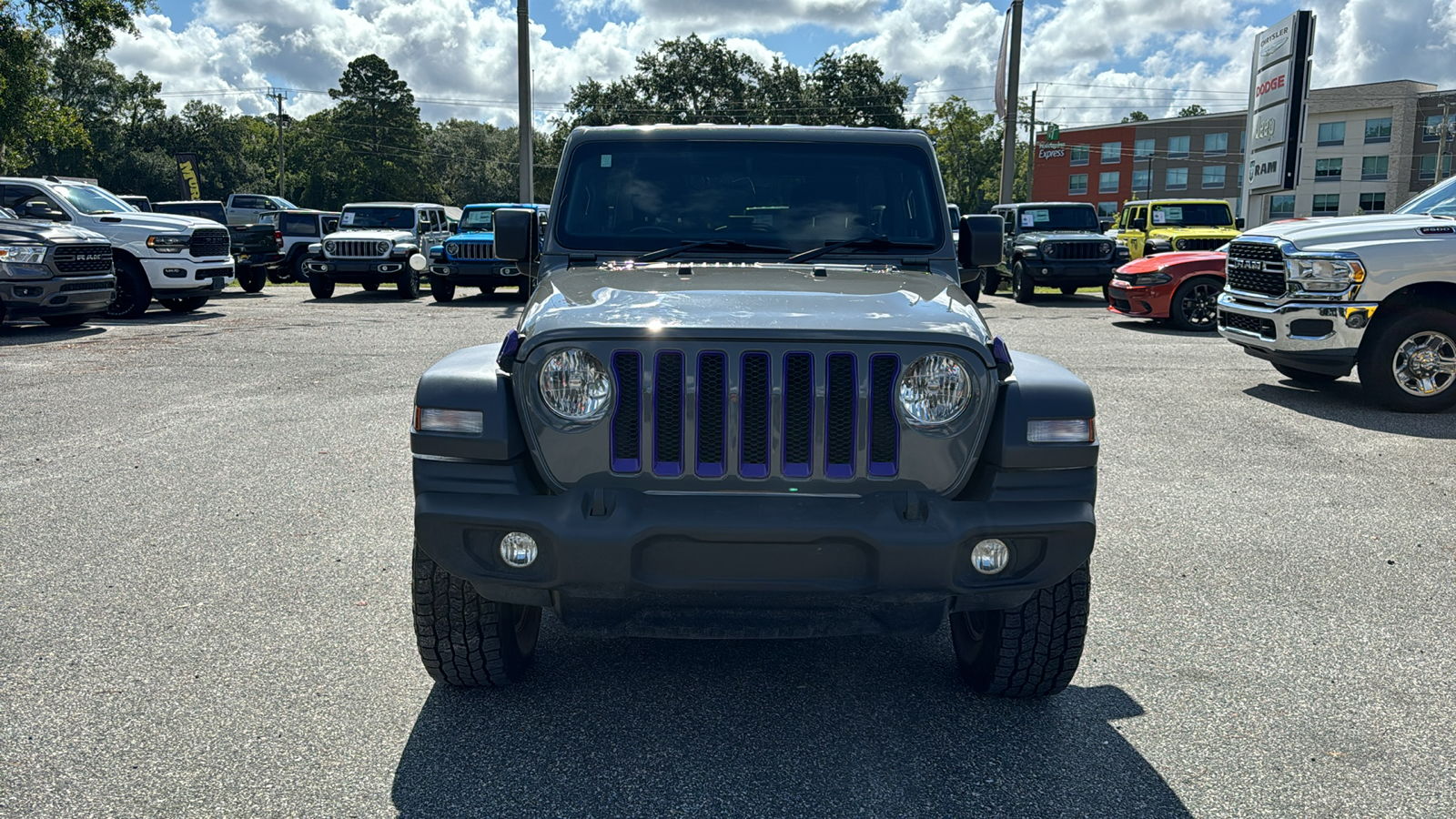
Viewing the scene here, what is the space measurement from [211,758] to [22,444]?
540 centimetres

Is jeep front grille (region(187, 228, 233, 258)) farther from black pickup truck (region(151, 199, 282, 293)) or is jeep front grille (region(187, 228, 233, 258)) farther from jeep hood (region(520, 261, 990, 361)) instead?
jeep hood (region(520, 261, 990, 361))

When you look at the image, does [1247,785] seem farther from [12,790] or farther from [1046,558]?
[12,790]

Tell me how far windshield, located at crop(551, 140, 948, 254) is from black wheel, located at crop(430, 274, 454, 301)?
16.7 m

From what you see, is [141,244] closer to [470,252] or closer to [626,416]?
[470,252]

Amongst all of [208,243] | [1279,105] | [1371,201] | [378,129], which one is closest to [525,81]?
[208,243]

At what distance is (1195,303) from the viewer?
591 inches

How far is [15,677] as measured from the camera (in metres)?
3.54

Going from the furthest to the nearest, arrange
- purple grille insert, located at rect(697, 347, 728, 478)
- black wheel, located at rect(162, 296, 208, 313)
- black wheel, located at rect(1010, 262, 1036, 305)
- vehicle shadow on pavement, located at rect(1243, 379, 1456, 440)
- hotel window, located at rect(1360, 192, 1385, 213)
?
1. hotel window, located at rect(1360, 192, 1385, 213)
2. black wheel, located at rect(1010, 262, 1036, 305)
3. black wheel, located at rect(162, 296, 208, 313)
4. vehicle shadow on pavement, located at rect(1243, 379, 1456, 440)
5. purple grille insert, located at rect(697, 347, 728, 478)

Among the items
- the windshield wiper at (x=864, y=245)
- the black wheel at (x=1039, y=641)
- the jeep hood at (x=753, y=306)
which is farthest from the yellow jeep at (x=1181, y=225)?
the black wheel at (x=1039, y=641)

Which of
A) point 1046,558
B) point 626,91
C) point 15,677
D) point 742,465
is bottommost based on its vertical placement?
point 15,677

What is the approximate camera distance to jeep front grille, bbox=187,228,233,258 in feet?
53.7

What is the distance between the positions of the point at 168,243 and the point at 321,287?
509cm

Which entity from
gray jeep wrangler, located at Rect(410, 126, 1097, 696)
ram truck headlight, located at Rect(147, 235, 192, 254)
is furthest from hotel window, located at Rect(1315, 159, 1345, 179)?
gray jeep wrangler, located at Rect(410, 126, 1097, 696)

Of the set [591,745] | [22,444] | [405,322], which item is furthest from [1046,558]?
[405,322]
